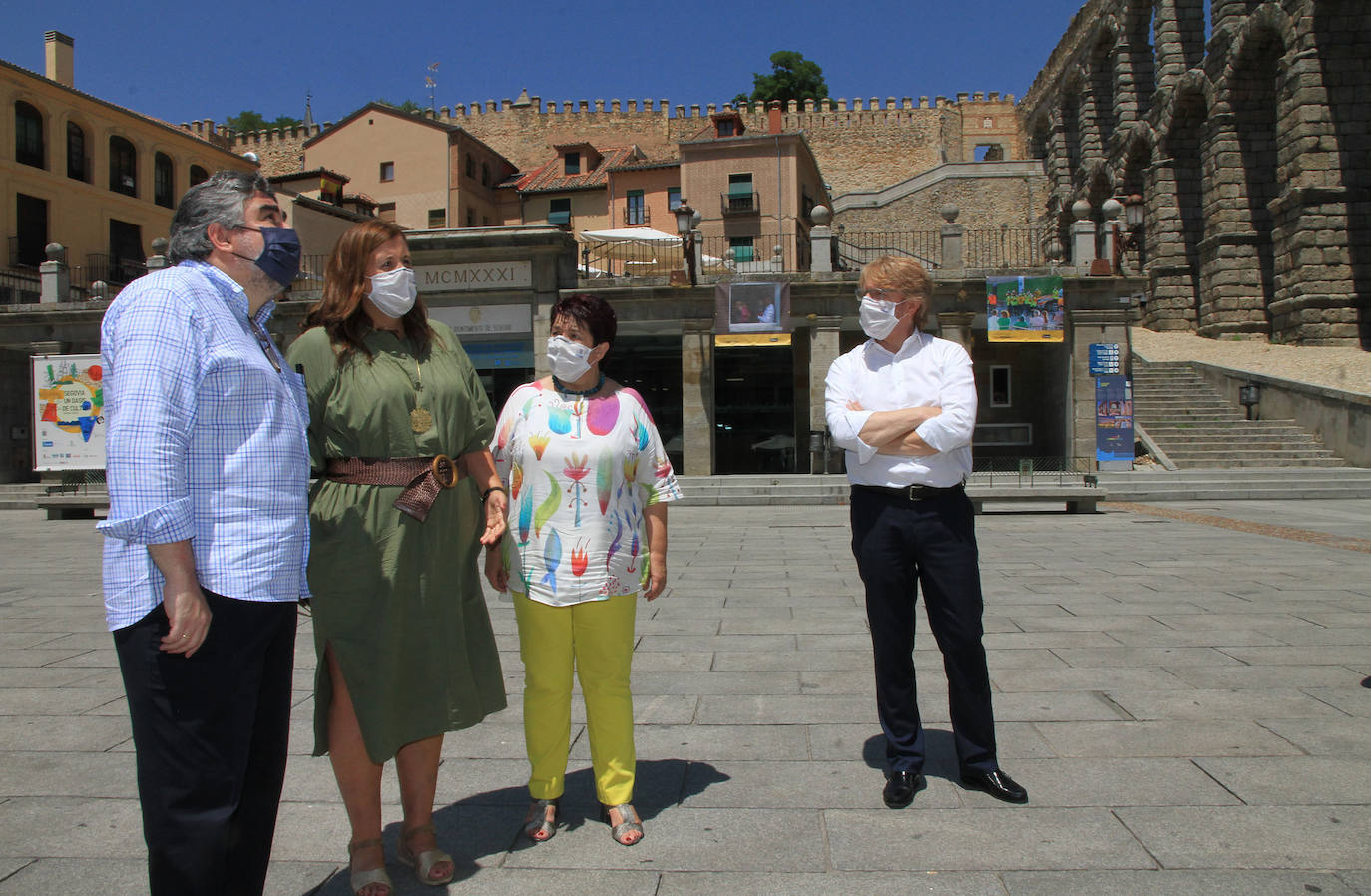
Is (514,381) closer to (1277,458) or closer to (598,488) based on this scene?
(1277,458)

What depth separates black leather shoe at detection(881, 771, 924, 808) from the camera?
332 cm

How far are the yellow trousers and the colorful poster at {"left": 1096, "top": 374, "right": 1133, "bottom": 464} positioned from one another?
19521 millimetres

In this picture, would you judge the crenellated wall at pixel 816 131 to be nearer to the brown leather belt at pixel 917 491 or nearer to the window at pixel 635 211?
the window at pixel 635 211

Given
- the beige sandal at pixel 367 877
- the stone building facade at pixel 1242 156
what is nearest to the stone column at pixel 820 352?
the stone building facade at pixel 1242 156

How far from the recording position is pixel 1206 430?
21562mm

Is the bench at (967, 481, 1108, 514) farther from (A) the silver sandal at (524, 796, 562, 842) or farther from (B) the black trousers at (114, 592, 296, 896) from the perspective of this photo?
(B) the black trousers at (114, 592, 296, 896)

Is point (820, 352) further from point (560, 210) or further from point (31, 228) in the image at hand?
point (560, 210)

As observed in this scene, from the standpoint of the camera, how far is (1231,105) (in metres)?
30.4

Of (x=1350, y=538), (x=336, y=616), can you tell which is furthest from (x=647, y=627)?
(x=1350, y=538)

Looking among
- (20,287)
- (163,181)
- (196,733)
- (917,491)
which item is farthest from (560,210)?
(196,733)

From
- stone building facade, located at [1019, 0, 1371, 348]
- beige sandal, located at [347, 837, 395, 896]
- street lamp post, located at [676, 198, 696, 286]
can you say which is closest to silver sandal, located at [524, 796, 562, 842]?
beige sandal, located at [347, 837, 395, 896]

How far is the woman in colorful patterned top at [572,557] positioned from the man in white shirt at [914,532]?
0.81 m

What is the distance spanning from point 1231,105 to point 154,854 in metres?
35.7

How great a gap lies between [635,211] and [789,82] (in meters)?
29.7
